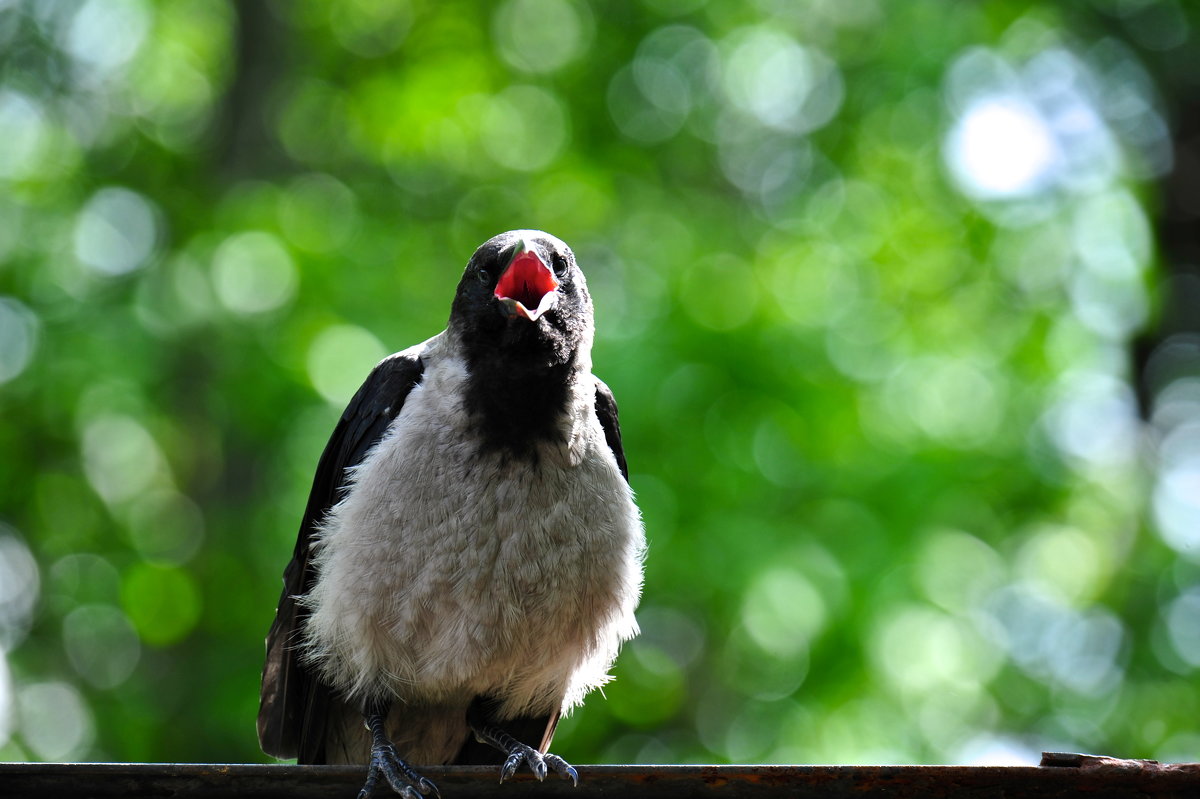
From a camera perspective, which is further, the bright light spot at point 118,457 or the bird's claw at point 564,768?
the bright light spot at point 118,457

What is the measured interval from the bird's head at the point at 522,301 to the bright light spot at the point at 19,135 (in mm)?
6245

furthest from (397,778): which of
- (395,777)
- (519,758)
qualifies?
(519,758)

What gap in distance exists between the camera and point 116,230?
8.62 metres

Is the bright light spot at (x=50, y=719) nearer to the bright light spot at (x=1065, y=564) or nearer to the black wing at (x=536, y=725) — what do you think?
the black wing at (x=536, y=725)

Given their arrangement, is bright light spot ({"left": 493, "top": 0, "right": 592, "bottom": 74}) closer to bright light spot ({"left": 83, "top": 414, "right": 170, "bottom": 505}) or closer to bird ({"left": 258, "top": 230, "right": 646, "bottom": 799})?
bright light spot ({"left": 83, "top": 414, "right": 170, "bottom": 505})

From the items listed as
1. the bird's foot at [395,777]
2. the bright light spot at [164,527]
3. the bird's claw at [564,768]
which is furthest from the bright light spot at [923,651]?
the bright light spot at [164,527]

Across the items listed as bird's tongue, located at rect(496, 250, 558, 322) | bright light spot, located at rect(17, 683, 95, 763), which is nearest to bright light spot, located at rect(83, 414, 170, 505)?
bright light spot, located at rect(17, 683, 95, 763)

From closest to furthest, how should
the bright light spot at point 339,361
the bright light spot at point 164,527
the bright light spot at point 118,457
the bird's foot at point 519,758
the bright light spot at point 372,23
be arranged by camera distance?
the bird's foot at point 519,758 < the bright light spot at point 339,361 < the bright light spot at point 118,457 < the bright light spot at point 164,527 < the bright light spot at point 372,23

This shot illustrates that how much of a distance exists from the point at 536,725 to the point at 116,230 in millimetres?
6044

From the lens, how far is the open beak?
12.5 ft

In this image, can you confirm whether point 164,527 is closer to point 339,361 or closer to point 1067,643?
point 339,361

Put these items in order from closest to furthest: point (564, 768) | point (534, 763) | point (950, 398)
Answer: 1. point (564, 768)
2. point (534, 763)
3. point (950, 398)

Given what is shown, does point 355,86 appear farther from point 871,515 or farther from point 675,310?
point 871,515

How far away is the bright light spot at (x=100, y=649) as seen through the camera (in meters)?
8.22
